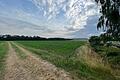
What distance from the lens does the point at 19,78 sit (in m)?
16.9

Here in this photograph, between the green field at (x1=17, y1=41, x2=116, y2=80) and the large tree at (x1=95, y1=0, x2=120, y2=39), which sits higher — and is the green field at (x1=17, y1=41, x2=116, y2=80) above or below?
below

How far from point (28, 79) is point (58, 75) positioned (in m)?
1.53

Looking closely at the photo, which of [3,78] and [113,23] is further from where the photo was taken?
[113,23]

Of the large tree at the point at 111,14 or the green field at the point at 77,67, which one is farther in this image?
the large tree at the point at 111,14

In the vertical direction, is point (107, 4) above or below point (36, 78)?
above

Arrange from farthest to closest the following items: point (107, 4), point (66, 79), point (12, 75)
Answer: point (107, 4) < point (12, 75) < point (66, 79)

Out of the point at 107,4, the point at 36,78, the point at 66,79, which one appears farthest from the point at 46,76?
the point at 107,4

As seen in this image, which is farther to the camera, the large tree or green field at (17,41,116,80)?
the large tree

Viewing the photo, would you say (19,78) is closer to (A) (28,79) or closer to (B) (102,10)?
(A) (28,79)

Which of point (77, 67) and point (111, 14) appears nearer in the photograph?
point (77, 67)

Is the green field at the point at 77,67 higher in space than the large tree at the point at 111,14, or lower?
lower

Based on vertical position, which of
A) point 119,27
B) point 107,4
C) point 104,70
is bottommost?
point 104,70

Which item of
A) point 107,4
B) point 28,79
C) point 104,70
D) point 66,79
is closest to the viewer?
point 66,79

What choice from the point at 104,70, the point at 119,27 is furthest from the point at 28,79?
the point at 119,27
